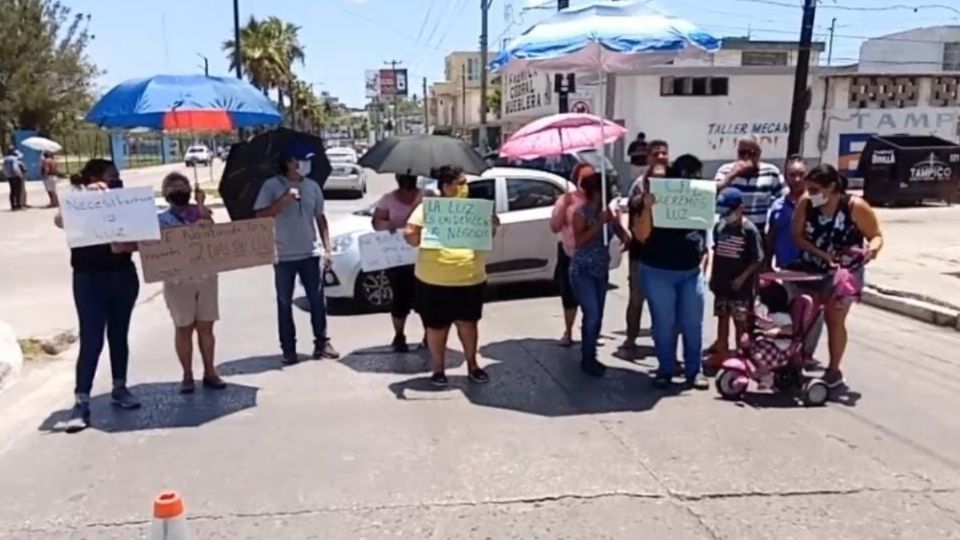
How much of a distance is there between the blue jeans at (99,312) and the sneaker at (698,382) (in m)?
4.04

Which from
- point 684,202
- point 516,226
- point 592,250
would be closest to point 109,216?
point 592,250

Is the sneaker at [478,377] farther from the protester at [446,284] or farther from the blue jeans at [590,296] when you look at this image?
the blue jeans at [590,296]

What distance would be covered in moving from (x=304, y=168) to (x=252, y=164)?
1.36 feet

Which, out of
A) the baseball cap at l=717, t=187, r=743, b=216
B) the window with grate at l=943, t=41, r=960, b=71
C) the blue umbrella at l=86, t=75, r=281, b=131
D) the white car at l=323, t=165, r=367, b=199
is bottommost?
the white car at l=323, t=165, r=367, b=199

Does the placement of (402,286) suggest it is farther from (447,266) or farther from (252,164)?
(252,164)

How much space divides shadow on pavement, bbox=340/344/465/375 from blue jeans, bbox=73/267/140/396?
1.94 metres

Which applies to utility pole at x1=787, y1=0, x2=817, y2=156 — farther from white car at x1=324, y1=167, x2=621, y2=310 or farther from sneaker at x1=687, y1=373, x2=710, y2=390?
sneaker at x1=687, y1=373, x2=710, y2=390

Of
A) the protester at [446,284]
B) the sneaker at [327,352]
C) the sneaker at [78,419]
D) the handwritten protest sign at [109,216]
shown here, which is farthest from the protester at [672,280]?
the sneaker at [78,419]

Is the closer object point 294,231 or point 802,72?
point 294,231

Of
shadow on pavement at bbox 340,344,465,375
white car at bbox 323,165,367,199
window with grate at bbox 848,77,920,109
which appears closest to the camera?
shadow on pavement at bbox 340,344,465,375

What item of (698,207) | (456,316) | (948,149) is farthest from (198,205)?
(948,149)

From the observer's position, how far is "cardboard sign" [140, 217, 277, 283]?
596cm

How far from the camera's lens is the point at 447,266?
248 inches

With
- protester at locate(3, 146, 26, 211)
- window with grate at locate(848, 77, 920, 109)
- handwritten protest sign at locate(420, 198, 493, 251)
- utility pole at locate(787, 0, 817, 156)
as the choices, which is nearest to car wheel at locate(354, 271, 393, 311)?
handwritten protest sign at locate(420, 198, 493, 251)
